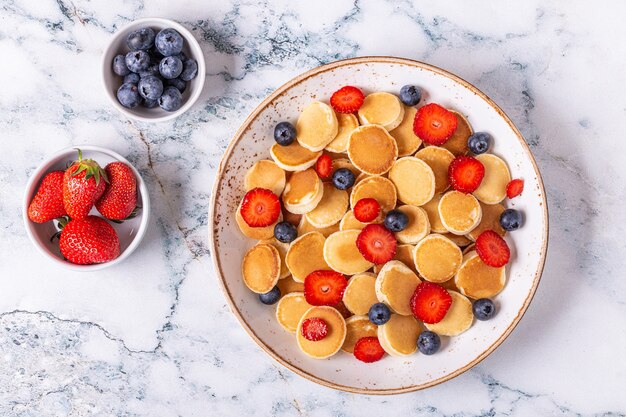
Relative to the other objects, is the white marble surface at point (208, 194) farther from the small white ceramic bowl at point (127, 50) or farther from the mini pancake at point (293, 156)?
the mini pancake at point (293, 156)

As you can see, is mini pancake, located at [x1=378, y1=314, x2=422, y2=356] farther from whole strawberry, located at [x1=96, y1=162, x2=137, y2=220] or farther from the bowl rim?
whole strawberry, located at [x1=96, y1=162, x2=137, y2=220]

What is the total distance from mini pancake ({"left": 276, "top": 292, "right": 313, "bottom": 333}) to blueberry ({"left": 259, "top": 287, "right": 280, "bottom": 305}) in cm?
2

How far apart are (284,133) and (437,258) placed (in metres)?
0.39

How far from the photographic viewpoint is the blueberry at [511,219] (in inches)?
50.8

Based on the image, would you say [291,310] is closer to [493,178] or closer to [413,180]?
[413,180]

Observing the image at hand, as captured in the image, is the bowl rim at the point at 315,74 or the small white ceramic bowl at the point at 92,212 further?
the small white ceramic bowl at the point at 92,212

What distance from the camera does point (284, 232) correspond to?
132cm

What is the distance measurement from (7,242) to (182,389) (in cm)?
50

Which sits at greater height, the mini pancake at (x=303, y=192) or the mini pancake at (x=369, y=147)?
the mini pancake at (x=369, y=147)

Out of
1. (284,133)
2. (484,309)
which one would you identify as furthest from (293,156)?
(484,309)

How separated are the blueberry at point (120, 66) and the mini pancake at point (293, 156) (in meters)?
0.34

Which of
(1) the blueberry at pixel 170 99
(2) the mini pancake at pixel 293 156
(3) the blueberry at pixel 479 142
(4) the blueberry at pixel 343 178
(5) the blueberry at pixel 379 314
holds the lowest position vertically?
(5) the blueberry at pixel 379 314

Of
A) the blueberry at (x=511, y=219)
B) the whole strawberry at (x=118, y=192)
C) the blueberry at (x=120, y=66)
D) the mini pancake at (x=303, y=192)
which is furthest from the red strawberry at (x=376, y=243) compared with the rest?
the blueberry at (x=120, y=66)

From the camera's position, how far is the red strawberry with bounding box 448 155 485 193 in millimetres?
1290
